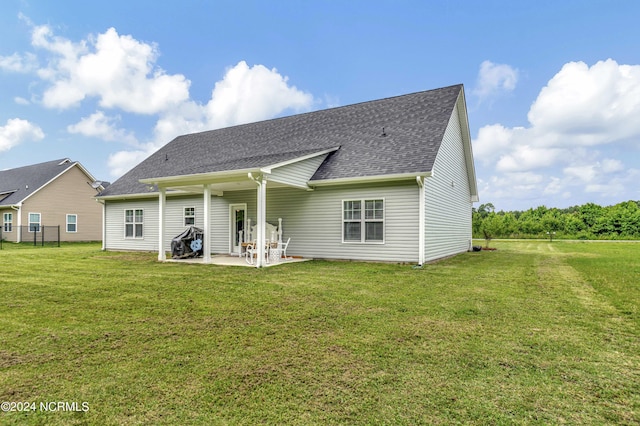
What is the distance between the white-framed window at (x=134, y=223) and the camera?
16250 mm

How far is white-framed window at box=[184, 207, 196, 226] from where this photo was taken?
48.3 ft

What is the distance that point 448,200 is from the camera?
1315cm

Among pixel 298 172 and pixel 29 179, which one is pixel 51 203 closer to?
pixel 29 179

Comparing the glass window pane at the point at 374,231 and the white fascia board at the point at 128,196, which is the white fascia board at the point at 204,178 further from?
the white fascia board at the point at 128,196

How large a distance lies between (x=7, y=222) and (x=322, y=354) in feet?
97.2

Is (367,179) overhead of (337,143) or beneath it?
beneath

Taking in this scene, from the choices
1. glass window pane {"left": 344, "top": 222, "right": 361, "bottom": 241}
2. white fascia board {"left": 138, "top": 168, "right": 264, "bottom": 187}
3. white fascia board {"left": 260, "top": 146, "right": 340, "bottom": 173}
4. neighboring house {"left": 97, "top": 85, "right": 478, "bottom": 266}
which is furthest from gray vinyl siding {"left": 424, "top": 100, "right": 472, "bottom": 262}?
white fascia board {"left": 138, "top": 168, "right": 264, "bottom": 187}

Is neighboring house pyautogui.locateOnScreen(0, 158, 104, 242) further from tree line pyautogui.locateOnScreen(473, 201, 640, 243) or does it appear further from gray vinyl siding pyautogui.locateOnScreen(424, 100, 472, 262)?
tree line pyautogui.locateOnScreen(473, 201, 640, 243)

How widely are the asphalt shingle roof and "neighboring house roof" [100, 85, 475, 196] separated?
1026cm

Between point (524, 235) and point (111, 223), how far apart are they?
34.4 m

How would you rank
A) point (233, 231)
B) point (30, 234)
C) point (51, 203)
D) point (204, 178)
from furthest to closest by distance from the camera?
point (51, 203) → point (30, 234) → point (233, 231) → point (204, 178)

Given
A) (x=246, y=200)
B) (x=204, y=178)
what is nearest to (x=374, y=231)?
(x=246, y=200)

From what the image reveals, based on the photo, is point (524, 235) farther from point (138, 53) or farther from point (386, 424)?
point (386, 424)

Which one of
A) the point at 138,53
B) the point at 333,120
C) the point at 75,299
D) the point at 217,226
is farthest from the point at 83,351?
the point at 138,53
